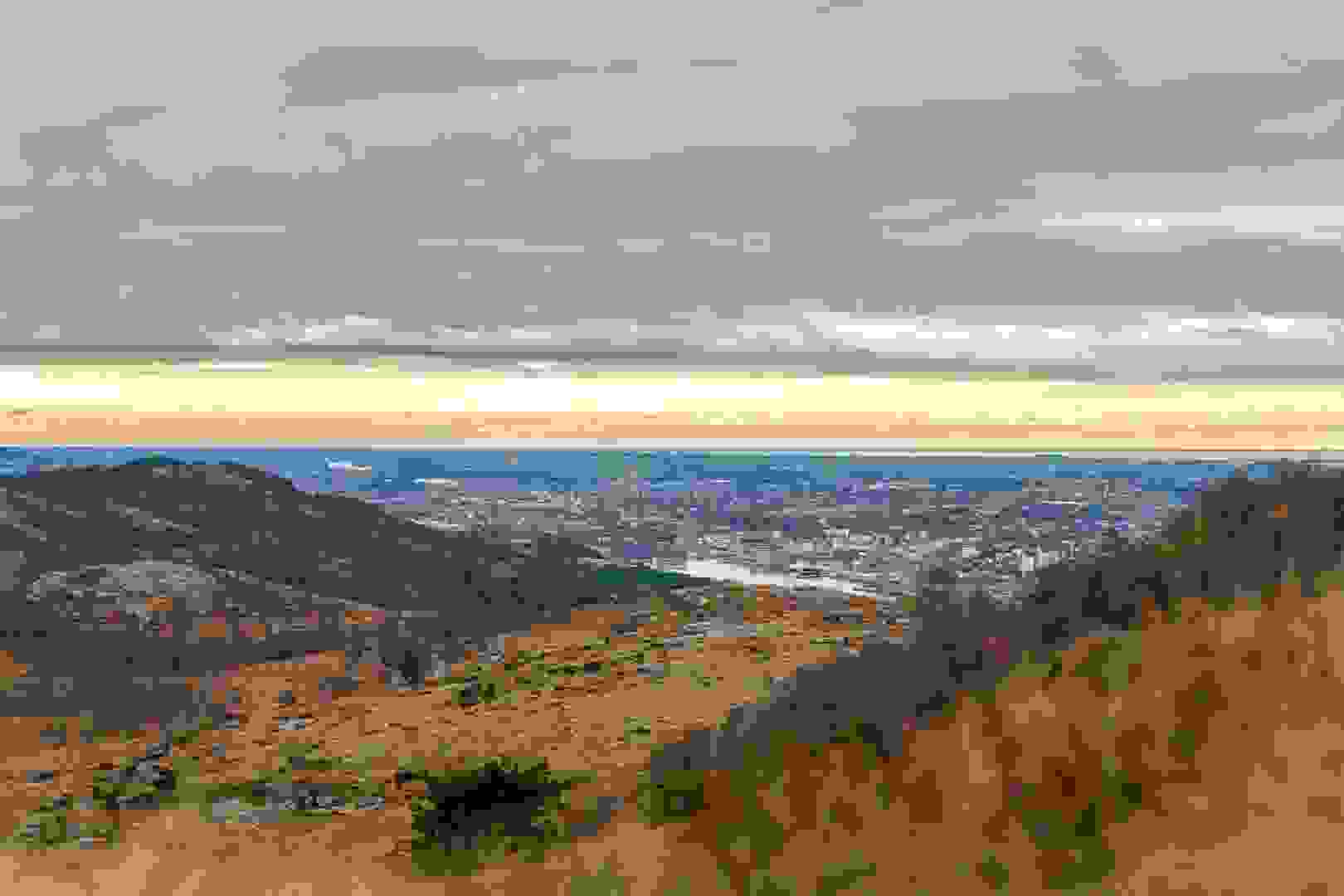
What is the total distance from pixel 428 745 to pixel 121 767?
2490 mm

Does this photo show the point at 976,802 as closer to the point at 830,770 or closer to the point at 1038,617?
the point at 830,770

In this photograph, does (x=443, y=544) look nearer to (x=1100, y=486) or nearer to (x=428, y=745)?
(x=428, y=745)

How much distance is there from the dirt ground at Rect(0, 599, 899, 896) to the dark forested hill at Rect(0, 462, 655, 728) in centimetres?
51

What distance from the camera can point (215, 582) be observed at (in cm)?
1534

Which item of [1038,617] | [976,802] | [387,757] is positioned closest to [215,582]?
[387,757]

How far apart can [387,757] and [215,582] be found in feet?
16.3

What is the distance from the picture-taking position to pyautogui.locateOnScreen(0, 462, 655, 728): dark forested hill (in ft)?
44.9

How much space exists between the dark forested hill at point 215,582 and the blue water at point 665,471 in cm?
35

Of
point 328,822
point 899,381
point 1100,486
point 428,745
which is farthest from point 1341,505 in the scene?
point 328,822

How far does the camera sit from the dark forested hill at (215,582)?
13672 mm

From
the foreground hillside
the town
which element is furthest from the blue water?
the foreground hillside

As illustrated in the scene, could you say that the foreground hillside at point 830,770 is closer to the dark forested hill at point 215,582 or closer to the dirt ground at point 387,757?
the dirt ground at point 387,757

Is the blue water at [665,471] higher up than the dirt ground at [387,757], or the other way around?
the blue water at [665,471]

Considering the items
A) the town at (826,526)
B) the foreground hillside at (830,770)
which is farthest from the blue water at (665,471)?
the foreground hillside at (830,770)
